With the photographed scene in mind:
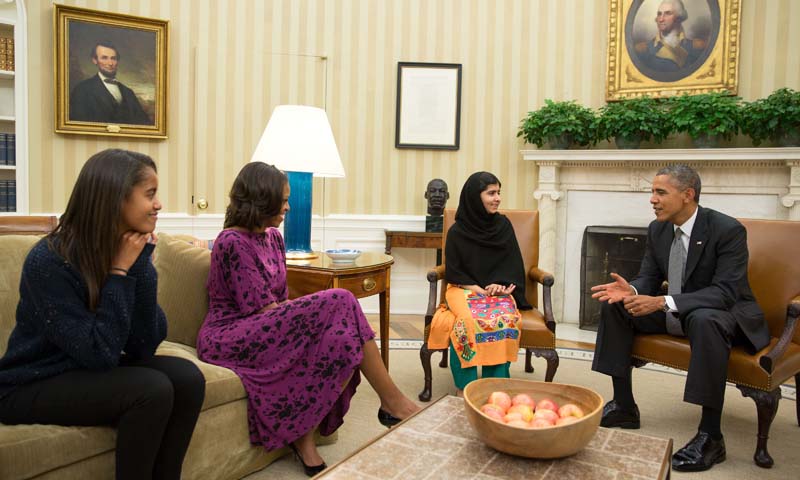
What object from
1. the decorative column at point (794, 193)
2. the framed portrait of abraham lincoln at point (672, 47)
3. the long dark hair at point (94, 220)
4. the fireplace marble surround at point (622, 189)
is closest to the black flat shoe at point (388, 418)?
the long dark hair at point (94, 220)

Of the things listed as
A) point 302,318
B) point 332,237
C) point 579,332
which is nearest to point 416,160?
point 332,237

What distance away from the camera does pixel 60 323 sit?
1.72m

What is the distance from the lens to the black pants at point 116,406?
177 cm

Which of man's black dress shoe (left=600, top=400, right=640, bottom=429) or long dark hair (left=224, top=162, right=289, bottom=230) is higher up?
long dark hair (left=224, top=162, right=289, bottom=230)

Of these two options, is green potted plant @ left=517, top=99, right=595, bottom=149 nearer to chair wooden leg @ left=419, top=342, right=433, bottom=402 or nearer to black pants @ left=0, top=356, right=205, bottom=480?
chair wooden leg @ left=419, top=342, right=433, bottom=402

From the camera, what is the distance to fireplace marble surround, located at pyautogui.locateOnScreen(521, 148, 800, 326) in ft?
15.2

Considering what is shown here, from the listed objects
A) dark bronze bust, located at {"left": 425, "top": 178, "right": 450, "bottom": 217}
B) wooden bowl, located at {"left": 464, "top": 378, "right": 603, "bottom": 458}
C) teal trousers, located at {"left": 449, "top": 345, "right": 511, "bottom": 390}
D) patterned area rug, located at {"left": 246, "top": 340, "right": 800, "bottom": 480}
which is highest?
dark bronze bust, located at {"left": 425, "top": 178, "right": 450, "bottom": 217}

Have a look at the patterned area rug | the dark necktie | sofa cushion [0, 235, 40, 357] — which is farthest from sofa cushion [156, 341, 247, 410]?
the dark necktie

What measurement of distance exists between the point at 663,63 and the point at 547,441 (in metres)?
4.41

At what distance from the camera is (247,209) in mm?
2506

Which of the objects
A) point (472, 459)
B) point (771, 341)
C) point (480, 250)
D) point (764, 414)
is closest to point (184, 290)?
point (472, 459)

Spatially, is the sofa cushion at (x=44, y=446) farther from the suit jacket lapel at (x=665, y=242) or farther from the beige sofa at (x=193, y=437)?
the suit jacket lapel at (x=665, y=242)

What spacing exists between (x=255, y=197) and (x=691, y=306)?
6.24 ft

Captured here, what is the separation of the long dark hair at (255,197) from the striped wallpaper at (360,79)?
9.70ft
